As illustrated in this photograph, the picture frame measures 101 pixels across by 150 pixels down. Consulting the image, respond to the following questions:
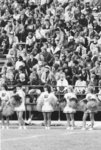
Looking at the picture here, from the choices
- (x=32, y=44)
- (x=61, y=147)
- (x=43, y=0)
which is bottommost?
(x=61, y=147)

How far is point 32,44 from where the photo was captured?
30.3 meters

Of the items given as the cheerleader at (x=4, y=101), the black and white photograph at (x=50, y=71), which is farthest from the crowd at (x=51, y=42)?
the cheerleader at (x=4, y=101)

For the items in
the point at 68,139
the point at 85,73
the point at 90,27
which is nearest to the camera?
the point at 68,139

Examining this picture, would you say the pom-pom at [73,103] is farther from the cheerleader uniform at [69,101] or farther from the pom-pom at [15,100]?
the pom-pom at [15,100]

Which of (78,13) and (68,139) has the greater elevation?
(78,13)

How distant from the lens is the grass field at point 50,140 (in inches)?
710

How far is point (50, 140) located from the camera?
19.8 meters

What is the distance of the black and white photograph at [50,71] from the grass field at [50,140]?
0.03m

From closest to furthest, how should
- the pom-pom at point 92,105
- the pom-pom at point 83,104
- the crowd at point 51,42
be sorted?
1. the pom-pom at point 92,105
2. the pom-pom at point 83,104
3. the crowd at point 51,42

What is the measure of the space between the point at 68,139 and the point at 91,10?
37.5ft

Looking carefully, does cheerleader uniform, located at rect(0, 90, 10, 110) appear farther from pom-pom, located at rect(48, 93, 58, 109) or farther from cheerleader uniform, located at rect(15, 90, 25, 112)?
pom-pom, located at rect(48, 93, 58, 109)

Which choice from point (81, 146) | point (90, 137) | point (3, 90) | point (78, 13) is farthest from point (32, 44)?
point (81, 146)

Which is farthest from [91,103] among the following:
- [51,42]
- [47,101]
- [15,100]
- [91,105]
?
[51,42]

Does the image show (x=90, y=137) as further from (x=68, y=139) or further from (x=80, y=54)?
(x=80, y=54)
